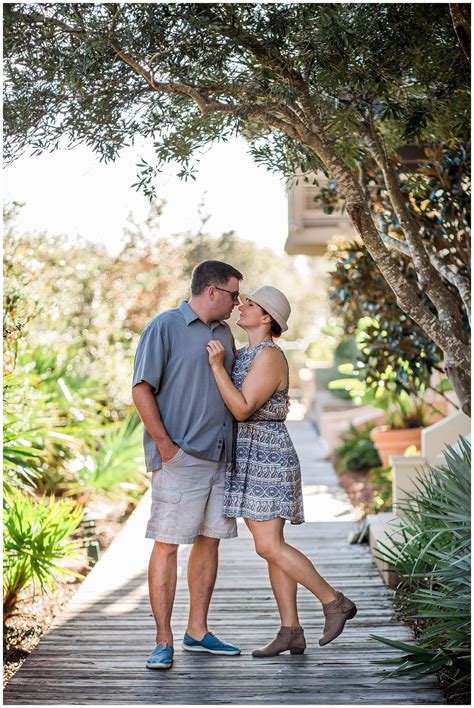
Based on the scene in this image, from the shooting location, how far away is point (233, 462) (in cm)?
506

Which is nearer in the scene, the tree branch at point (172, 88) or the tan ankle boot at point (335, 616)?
the tree branch at point (172, 88)

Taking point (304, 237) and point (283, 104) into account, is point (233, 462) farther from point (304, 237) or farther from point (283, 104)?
point (304, 237)

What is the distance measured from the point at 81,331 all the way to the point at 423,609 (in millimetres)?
7641

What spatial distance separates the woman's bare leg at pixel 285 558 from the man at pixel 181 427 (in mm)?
216

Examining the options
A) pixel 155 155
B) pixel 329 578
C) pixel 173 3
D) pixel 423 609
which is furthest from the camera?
pixel 329 578

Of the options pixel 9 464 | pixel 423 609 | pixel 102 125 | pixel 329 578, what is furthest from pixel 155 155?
pixel 329 578

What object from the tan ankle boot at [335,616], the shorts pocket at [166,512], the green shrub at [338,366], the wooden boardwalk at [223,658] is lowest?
the wooden boardwalk at [223,658]

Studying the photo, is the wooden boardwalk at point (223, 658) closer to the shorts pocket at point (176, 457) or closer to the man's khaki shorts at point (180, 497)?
the man's khaki shorts at point (180, 497)

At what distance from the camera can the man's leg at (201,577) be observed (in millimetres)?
5156

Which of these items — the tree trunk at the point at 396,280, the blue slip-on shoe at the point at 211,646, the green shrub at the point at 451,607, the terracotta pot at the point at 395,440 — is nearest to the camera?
the green shrub at the point at 451,607

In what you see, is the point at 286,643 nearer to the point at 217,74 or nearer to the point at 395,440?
the point at 217,74

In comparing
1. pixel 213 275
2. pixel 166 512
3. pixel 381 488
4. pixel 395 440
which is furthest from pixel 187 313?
pixel 395 440

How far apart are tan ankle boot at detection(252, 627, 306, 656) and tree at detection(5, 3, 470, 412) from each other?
1.72m

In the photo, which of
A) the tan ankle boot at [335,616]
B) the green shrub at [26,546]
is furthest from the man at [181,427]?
the green shrub at [26,546]
